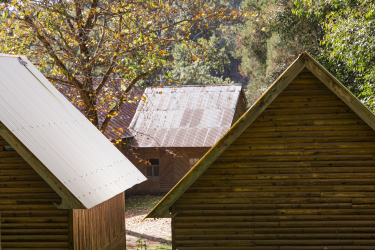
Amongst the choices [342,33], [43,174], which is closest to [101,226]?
[43,174]

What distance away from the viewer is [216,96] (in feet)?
79.3

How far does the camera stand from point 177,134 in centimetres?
2223

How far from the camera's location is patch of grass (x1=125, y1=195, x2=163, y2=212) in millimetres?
19828

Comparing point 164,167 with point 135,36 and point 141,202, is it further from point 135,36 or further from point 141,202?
point 135,36

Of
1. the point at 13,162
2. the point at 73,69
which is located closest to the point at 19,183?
the point at 13,162

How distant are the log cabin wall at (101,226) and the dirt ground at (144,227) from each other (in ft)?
6.04

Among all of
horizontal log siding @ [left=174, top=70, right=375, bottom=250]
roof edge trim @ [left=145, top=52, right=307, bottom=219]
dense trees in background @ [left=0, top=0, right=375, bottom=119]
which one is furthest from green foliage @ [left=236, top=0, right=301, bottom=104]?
roof edge trim @ [left=145, top=52, right=307, bottom=219]

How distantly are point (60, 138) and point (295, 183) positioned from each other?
525 cm

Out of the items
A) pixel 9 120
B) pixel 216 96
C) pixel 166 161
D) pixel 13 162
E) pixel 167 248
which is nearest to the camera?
pixel 9 120

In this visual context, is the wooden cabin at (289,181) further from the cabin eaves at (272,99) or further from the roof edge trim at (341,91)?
the roof edge trim at (341,91)

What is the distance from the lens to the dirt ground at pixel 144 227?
14.9 m

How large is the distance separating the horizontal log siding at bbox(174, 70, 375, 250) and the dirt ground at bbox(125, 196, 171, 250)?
6.10 m

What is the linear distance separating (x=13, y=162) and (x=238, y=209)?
4876 mm

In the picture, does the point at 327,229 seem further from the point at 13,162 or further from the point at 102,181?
the point at 13,162
